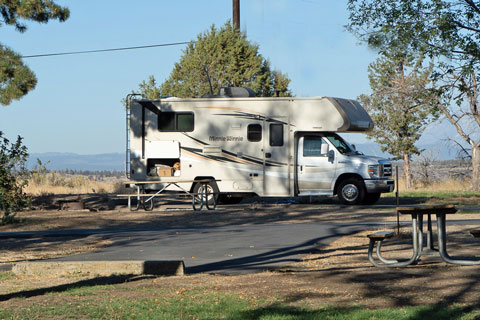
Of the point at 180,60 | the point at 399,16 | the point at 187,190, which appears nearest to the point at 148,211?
the point at 187,190

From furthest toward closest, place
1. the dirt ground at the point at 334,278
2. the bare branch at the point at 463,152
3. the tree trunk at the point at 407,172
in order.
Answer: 1. the tree trunk at the point at 407,172
2. the bare branch at the point at 463,152
3. the dirt ground at the point at 334,278

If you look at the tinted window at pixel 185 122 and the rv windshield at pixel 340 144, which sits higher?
the tinted window at pixel 185 122

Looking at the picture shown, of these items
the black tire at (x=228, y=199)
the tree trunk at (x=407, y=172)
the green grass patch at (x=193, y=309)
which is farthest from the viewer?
the tree trunk at (x=407, y=172)

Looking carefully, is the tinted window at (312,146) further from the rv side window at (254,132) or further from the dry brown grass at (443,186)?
the dry brown grass at (443,186)

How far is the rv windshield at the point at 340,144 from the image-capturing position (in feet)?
74.9

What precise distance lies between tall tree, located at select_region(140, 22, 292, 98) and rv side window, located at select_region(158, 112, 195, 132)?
1307cm

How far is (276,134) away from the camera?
75.6 ft

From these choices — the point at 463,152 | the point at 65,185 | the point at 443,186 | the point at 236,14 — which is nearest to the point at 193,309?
the point at 443,186

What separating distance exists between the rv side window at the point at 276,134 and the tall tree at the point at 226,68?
546 inches

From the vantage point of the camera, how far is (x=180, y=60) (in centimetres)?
3909

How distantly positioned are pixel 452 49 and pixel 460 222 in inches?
187

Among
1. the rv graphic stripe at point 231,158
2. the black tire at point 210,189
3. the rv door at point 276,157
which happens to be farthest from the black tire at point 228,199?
the rv door at point 276,157

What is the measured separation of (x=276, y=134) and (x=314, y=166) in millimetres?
1550

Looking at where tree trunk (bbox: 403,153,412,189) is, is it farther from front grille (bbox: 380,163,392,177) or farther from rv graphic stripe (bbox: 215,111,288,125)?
rv graphic stripe (bbox: 215,111,288,125)
